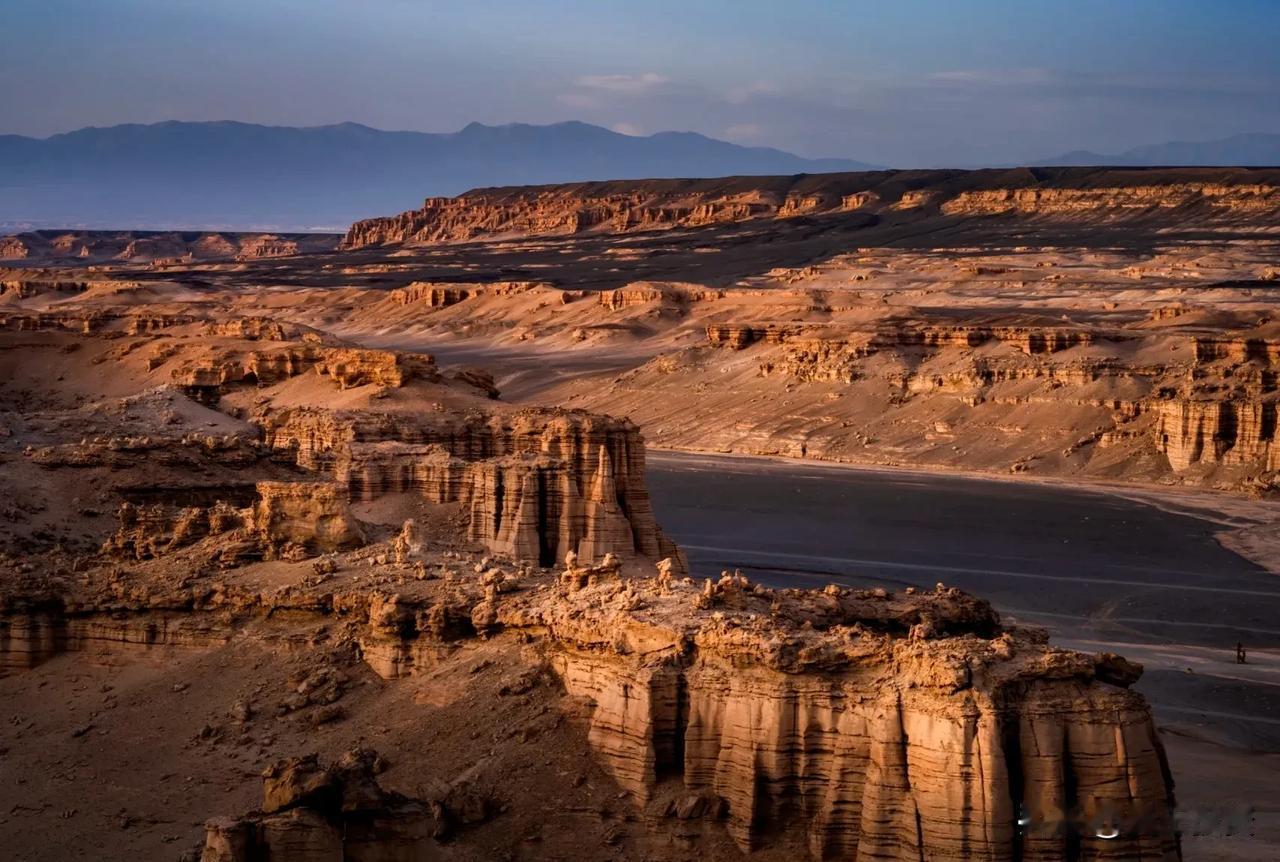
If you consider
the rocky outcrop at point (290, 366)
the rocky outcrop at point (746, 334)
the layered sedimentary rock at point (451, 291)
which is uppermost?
the rocky outcrop at point (290, 366)

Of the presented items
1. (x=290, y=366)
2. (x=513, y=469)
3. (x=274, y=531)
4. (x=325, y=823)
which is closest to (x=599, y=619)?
(x=325, y=823)

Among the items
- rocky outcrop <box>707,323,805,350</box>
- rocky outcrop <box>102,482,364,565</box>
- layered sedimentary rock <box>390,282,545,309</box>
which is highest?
rocky outcrop <box>102,482,364,565</box>

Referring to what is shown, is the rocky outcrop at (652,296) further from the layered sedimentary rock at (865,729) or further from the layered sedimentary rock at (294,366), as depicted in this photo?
the layered sedimentary rock at (865,729)

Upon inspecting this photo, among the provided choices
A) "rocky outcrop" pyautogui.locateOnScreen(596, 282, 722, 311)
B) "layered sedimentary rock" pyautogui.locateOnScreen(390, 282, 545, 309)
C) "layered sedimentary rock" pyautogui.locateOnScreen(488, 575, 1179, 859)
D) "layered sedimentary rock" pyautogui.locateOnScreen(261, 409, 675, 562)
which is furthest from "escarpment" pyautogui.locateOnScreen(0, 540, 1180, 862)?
"layered sedimentary rock" pyautogui.locateOnScreen(390, 282, 545, 309)

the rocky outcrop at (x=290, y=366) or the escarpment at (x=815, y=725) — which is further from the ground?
the escarpment at (x=815, y=725)

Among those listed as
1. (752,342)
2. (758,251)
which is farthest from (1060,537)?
(758,251)

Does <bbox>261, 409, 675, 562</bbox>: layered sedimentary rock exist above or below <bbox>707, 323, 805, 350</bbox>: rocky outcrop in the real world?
above

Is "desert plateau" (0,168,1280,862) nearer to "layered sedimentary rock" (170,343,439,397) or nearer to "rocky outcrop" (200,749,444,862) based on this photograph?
"rocky outcrop" (200,749,444,862)

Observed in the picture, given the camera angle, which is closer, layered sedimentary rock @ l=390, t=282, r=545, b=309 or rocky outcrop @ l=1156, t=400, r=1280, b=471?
rocky outcrop @ l=1156, t=400, r=1280, b=471

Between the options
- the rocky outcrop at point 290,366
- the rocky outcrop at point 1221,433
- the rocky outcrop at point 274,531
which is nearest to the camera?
the rocky outcrop at point 274,531

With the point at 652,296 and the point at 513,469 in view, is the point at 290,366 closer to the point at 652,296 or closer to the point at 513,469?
the point at 513,469

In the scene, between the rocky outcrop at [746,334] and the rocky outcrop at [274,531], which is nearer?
the rocky outcrop at [274,531]

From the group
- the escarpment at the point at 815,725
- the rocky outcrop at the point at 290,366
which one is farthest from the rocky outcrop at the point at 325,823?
the rocky outcrop at the point at 290,366
